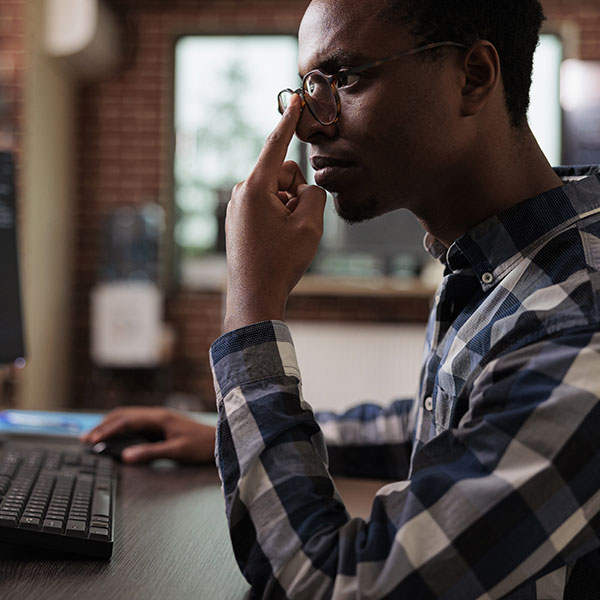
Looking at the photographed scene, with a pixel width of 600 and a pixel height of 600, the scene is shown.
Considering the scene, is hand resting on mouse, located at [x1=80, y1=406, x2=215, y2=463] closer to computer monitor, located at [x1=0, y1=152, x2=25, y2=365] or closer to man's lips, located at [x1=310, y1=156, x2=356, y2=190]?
computer monitor, located at [x1=0, y1=152, x2=25, y2=365]

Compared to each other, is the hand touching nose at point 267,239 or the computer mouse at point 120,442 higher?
the hand touching nose at point 267,239

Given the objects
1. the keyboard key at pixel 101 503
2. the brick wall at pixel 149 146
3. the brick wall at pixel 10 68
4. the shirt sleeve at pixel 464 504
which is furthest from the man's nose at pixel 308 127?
the brick wall at pixel 149 146

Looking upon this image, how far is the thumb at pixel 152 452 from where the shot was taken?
1.16 m

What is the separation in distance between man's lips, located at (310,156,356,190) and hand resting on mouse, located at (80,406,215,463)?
48 centimetres

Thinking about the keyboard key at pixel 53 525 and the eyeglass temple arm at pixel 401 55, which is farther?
the eyeglass temple arm at pixel 401 55

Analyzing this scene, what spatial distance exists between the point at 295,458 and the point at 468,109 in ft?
1.46

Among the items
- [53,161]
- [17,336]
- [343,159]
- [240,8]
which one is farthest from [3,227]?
[240,8]

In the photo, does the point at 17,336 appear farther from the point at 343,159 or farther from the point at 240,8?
the point at 240,8

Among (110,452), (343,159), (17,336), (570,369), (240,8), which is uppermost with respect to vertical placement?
(240,8)

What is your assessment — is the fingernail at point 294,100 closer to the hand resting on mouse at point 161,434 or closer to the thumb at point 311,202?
the thumb at point 311,202

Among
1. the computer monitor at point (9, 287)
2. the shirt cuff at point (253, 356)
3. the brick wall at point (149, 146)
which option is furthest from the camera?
the brick wall at point (149, 146)

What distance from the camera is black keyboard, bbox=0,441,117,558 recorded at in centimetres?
73

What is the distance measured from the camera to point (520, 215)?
83 cm

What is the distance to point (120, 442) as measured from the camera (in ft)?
3.95
